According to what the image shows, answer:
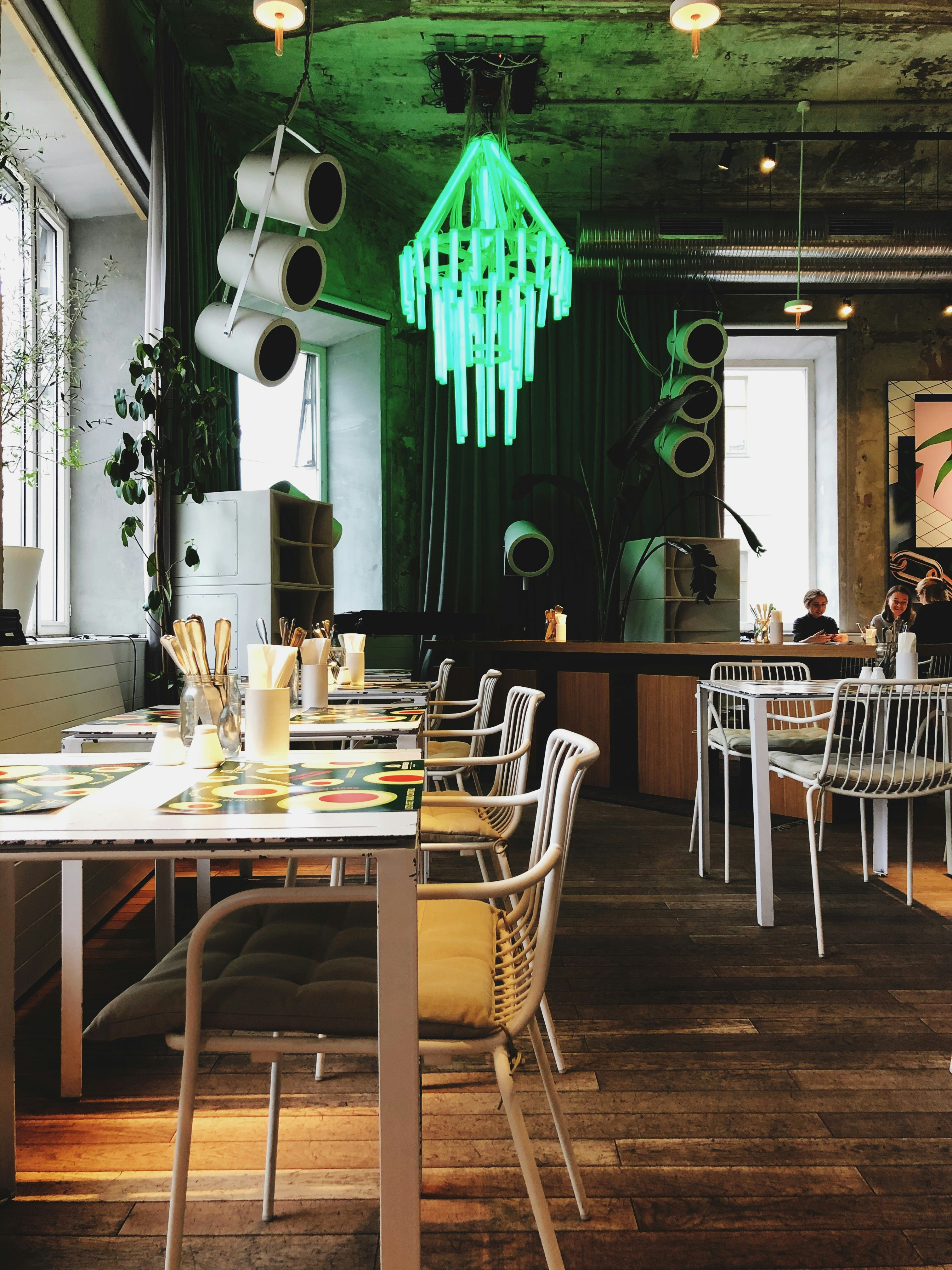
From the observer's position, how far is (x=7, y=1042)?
5.45 feet

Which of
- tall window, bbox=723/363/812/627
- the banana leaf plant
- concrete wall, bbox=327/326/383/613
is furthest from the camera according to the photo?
tall window, bbox=723/363/812/627

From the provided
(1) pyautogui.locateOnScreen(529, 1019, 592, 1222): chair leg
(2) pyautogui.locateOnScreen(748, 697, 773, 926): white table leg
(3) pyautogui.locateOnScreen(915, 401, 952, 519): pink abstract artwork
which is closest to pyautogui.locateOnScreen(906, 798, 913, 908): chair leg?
(2) pyautogui.locateOnScreen(748, 697, 773, 926): white table leg

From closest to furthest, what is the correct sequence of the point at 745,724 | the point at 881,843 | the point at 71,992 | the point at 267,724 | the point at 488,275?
the point at 267,724 → the point at 71,992 → the point at 881,843 → the point at 745,724 → the point at 488,275

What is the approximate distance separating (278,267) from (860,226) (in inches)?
180

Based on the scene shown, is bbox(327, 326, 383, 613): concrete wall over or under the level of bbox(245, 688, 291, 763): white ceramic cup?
over

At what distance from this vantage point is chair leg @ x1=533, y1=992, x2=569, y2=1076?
6.57ft

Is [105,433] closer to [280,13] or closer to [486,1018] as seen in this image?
[280,13]

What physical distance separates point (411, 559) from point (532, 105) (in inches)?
136

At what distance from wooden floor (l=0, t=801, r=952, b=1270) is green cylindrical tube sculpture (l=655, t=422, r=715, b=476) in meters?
4.88

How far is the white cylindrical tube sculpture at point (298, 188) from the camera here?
407cm

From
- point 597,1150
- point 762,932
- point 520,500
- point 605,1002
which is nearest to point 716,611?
point 520,500

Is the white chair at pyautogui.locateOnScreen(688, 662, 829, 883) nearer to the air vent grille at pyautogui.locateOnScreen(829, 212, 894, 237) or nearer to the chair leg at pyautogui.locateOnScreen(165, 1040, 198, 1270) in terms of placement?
the chair leg at pyautogui.locateOnScreen(165, 1040, 198, 1270)

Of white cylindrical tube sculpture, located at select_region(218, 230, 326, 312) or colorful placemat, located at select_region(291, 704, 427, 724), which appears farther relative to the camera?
white cylindrical tube sculpture, located at select_region(218, 230, 326, 312)

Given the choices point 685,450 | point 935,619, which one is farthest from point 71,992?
point 685,450
